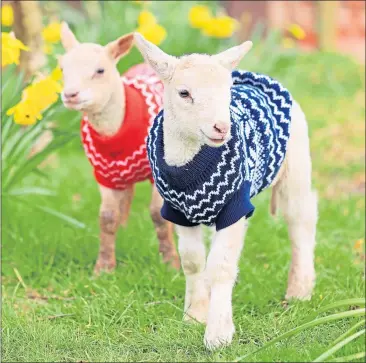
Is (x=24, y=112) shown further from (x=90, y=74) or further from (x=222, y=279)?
(x=222, y=279)

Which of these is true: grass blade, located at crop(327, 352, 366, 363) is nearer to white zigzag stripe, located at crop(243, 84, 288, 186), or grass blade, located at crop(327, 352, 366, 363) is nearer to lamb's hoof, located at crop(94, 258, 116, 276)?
white zigzag stripe, located at crop(243, 84, 288, 186)

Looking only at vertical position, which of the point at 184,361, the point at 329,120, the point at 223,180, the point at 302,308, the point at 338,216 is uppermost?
the point at 223,180

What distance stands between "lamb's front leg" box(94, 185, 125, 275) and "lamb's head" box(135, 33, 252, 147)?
3.76ft

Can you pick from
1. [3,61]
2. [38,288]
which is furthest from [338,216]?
[3,61]

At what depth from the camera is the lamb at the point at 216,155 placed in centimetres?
307

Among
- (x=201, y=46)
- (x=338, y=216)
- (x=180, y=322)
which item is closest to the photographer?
(x=180, y=322)

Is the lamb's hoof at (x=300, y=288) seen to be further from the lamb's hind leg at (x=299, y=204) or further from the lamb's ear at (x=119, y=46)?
the lamb's ear at (x=119, y=46)

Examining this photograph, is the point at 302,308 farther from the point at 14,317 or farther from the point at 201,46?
the point at 201,46

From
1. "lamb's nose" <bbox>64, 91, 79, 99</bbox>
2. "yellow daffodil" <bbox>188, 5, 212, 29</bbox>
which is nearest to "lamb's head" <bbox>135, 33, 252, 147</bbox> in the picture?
"lamb's nose" <bbox>64, 91, 79, 99</bbox>

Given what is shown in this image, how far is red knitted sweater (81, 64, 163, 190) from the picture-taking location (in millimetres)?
4078

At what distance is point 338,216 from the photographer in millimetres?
5281

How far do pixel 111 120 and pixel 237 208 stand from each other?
1056 millimetres

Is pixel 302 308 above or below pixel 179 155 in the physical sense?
below

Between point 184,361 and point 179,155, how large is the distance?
0.77 metres
